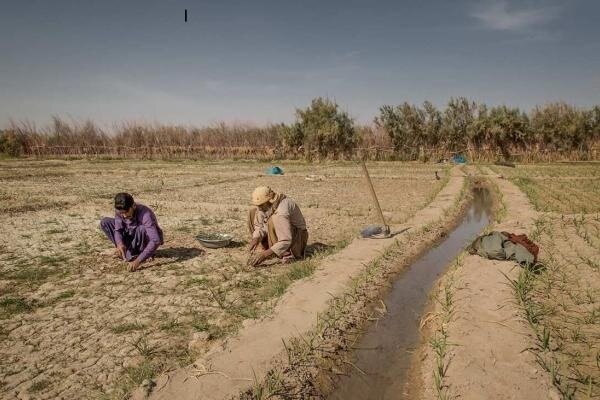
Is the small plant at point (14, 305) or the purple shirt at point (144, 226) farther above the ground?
the purple shirt at point (144, 226)

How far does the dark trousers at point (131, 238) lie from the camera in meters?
5.28

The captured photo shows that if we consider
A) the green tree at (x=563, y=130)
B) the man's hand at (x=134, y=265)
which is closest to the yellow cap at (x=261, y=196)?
the man's hand at (x=134, y=265)

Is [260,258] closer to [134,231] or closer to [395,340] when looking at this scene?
[134,231]

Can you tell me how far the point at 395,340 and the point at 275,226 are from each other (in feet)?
6.74

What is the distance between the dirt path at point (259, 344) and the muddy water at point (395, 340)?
0.54 meters

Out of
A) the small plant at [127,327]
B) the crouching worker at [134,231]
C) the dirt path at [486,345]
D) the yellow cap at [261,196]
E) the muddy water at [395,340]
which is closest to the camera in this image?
the dirt path at [486,345]

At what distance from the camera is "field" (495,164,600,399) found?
2879 mm

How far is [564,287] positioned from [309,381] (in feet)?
10.7

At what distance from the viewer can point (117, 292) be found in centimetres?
452

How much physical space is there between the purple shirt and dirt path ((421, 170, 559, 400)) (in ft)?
11.4

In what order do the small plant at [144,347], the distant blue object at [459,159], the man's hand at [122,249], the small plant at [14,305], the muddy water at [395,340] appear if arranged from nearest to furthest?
the muddy water at [395,340]
the small plant at [144,347]
the small plant at [14,305]
the man's hand at [122,249]
the distant blue object at [459,159]

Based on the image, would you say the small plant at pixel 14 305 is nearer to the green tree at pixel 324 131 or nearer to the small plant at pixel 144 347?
the small plant at pixel 144 347

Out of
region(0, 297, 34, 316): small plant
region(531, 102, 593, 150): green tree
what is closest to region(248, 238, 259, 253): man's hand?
region(0, 297, 34, 316): small plant

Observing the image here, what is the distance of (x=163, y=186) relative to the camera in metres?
14.5
